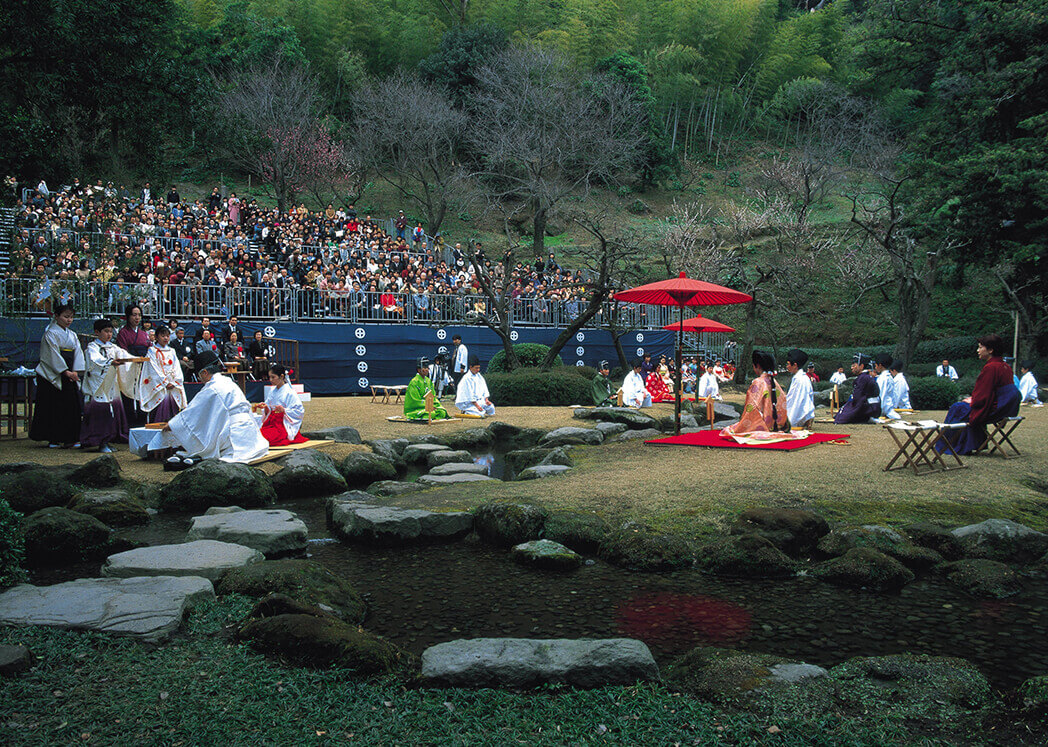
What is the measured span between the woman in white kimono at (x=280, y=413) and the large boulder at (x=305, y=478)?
4.78ft

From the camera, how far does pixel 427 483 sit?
7512 mm

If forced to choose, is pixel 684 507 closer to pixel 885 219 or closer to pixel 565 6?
pixel 885 219

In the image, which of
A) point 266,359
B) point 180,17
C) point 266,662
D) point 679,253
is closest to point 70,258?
point 266,359

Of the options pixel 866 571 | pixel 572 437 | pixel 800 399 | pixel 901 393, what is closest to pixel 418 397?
pixel 572 437

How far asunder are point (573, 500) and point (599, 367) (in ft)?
56.2

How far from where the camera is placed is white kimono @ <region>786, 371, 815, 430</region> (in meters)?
11.4

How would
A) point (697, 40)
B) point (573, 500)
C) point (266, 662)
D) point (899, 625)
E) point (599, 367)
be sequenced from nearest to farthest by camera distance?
1. point (266, 662)
2. point (899, 625)
3. point (573, 500)
4. point (599, 367)
5. point (697, 40)

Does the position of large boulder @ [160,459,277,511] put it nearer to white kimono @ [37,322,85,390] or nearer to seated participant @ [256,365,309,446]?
seated participant @ [256,365,309,446]

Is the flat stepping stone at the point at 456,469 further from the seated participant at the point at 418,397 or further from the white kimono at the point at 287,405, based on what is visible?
the seated participant at the point at 418,397

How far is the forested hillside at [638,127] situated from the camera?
2077cm

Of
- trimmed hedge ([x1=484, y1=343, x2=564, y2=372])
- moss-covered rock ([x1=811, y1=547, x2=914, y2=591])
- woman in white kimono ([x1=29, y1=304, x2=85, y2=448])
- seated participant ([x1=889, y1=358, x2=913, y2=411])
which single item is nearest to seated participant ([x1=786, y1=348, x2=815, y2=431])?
seated participant ([x1=889, y1=358, x2=913, y2=411])

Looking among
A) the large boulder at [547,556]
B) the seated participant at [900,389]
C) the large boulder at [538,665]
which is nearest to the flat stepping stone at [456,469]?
the large boulder at [547,556]

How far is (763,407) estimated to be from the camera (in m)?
10.2

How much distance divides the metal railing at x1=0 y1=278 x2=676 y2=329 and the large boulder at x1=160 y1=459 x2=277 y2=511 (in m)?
8.42
